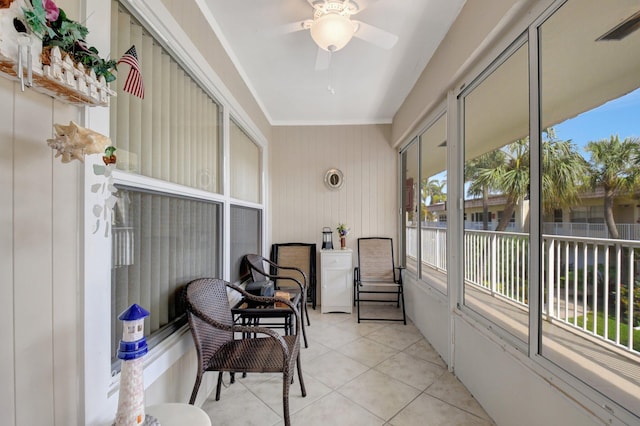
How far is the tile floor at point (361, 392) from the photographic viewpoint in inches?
70.7

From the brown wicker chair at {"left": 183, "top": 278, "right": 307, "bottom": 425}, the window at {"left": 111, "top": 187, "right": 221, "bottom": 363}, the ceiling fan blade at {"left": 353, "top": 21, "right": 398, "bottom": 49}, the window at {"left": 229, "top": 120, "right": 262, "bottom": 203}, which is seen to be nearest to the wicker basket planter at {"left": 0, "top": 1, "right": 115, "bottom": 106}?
the window at {"left": 111, "top": 187, "right": 221, "bottom": 363}

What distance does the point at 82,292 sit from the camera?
0.97 m

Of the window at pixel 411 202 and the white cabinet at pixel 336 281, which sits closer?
the window at pixel 411 202

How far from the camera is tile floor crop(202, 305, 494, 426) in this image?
180cm

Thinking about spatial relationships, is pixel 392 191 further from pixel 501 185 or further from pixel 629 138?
pixel 629 138

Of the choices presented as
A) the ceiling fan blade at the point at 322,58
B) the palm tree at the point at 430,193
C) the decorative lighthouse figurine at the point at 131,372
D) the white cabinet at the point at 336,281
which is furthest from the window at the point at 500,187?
the decorative lighthouse figurine at the point at 131,372

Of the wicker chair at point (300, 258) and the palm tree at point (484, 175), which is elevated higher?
the palm tree at point (484, 175)

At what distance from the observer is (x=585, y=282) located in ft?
5.38

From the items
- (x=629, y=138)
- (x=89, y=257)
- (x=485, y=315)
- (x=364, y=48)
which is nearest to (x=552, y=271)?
(x=485, y=315)

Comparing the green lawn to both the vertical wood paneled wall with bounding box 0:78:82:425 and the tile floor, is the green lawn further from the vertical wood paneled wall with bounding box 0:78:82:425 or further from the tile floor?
the vertical wood paneled wall with bounding box 0:78:82:425

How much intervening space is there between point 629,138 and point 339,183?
10.6ft

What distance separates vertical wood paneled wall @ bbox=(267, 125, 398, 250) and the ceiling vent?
303 centimetres

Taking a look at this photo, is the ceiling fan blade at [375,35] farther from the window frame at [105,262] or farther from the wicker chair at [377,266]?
the wicker chair at [377,266]

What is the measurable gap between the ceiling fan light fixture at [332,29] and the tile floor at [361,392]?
2482mm
